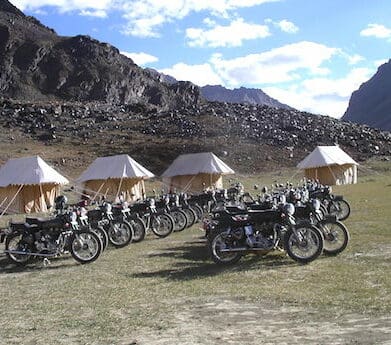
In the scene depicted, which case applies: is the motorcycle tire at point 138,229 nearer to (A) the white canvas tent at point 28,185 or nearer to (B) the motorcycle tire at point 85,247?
(B) the motorcycle tire at point 85,247

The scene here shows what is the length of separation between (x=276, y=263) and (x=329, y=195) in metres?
7.61

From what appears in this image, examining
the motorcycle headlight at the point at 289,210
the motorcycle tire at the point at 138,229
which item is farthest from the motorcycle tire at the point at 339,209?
the motorcycle headlight at the point at 289,210

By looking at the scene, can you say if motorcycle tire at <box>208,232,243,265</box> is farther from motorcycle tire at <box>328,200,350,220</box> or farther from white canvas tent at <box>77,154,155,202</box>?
white canvas tent at <box>77,154,155,202</box>

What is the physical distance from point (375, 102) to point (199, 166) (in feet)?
553

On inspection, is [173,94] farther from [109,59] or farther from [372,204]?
[372,204]

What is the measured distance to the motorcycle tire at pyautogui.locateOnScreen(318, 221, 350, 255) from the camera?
11.6 m

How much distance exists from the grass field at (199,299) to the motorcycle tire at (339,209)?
15.3 ft

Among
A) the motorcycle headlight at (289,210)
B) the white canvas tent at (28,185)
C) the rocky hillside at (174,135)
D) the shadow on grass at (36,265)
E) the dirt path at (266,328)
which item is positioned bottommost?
the dirt path at (266,328)

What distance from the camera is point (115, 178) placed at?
30.9m

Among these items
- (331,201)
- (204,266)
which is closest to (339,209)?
(331,201)

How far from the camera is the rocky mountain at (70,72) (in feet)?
342

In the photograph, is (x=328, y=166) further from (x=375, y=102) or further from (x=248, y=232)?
(x=375, y=102)

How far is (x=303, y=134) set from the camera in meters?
73.1

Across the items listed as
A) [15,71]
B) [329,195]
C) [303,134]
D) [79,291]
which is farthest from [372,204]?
[15,71]
